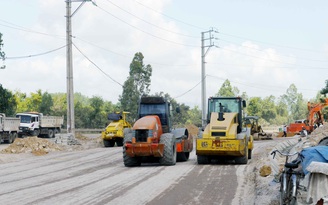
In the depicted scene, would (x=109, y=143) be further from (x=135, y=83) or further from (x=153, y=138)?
(x=135, y=83)

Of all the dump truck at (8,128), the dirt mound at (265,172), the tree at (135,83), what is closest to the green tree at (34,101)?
the tree at (135,83)

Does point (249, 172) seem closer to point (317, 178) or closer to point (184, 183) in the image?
point (184, 183)

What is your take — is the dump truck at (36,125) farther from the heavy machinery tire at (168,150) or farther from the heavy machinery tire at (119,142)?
the heavy machinery tire at (168,150)

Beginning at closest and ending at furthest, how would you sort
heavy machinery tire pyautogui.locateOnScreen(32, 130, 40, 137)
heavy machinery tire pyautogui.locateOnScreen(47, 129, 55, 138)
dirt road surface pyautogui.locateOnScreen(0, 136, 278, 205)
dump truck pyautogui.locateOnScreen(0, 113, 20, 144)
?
dirt road surface pyautogui.locateOnScreen(0, 136, 278, 205), dump truck pyautogui.locateOnScreen(0, 113, 20, 144), heavy machinery tire pyautogui.locateOnScreen(32, 130, 40, 137), heavy machinery tire pyautogui.locateOnScreen(47, 129, 55, 138)

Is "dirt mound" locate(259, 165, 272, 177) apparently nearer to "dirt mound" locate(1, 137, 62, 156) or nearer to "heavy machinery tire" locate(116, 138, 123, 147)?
"dirt mound" locate(1, 137, 62, 156)

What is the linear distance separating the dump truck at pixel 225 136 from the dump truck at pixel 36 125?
3211 cm

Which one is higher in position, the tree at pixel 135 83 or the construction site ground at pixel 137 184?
the tree at pixel 135 83

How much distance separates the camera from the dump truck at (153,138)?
19.6m

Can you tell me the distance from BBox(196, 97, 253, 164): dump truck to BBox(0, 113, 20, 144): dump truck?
27340 mm

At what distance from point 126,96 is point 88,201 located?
53.6m

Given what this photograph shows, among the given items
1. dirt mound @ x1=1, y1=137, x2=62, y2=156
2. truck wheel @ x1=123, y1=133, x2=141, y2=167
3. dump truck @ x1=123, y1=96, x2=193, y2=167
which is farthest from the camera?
dirt mound @ x1=1, y1=137, x2=62, y2=156

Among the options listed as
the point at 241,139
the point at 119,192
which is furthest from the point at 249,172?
the point at 119,192

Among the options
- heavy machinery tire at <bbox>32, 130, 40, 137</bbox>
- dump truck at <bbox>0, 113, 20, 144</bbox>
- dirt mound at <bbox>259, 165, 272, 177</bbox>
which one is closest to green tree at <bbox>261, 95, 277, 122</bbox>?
heavy machinery tire at <bbox>32, 130, 40, 137</bbox>

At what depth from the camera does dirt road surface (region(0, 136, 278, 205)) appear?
38.6ft
